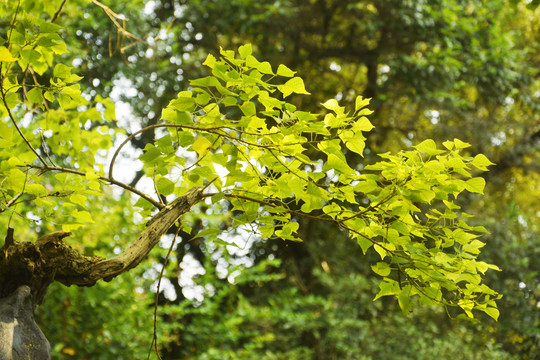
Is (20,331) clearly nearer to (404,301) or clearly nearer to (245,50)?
(245,50)

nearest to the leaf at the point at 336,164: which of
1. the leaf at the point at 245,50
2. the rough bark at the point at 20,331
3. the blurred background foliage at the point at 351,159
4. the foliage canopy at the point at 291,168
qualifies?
the foliage canopy at the point at 291,168

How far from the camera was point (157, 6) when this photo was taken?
5215 mm

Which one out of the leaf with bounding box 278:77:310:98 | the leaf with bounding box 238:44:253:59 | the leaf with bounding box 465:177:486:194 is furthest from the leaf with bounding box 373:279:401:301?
the leaf with bounding box 238:44:253:59

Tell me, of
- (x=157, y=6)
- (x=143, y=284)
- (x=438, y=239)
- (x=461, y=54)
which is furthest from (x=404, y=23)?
(x=438, y=239)

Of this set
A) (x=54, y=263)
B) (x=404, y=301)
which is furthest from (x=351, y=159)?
(x=54, y=263)

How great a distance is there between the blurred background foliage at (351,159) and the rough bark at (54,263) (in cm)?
222

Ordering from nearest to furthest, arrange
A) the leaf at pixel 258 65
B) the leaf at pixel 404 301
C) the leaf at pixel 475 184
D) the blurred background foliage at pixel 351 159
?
the leaf at pixel 258 65
the leaf at pixel 475 184
the leaf at pixel 404 301
the blurred background foliage at pixel 351 159

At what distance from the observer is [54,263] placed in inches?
46.2

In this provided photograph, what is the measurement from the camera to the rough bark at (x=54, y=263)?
3.77 ft

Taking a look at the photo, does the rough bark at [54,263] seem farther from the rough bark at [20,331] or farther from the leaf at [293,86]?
the leaf at [293,86]

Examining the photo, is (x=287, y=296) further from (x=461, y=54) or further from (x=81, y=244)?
(x=461, y=54)

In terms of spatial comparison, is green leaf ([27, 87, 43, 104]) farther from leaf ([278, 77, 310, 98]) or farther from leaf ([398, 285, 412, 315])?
leaf ([398, 285, 412, 315])

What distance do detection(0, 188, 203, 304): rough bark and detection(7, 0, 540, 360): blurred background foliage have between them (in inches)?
87.2

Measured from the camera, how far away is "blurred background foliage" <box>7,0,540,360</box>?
356 centimetres
